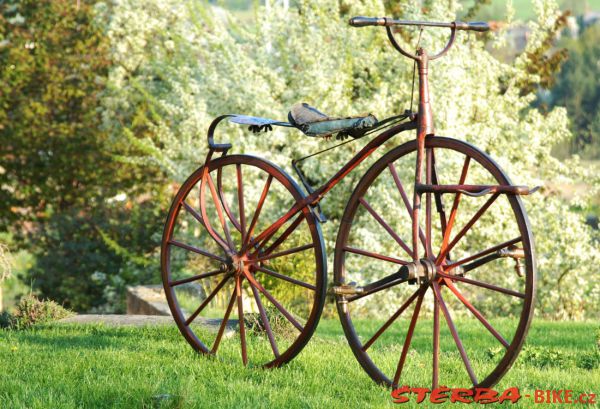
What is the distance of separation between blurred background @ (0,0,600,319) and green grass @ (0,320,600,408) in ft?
9.87

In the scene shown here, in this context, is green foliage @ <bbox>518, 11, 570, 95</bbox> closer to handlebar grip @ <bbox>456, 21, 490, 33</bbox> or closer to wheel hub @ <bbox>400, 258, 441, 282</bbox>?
handlebar grip @ <bbox>456, 21, 490, 33</bbox>

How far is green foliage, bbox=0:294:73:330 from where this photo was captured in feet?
22.5

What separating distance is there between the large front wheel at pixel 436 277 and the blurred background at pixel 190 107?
0.71 metres

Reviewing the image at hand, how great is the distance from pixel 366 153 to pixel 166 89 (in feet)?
36.4

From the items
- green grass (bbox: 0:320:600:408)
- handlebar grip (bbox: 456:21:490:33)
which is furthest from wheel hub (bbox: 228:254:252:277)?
handlebar grip (bbox: 456:21:490:33)

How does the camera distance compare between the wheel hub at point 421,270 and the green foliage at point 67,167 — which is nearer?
the wheel hub at point 421,270

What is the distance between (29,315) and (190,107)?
566 cm

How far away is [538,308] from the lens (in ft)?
38.9

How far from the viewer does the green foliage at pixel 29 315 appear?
6867 millimetres

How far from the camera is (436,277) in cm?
432

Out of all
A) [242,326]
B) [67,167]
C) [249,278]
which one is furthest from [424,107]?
[67,167]

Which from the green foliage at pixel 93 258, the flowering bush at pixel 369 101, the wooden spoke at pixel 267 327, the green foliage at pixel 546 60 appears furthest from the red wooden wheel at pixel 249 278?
the green foliage at pixel 546 60

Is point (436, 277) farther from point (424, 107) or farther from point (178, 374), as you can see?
point (178, 374)

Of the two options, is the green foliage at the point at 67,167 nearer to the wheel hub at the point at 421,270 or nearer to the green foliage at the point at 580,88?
the wheel hub at the point at 421,270
